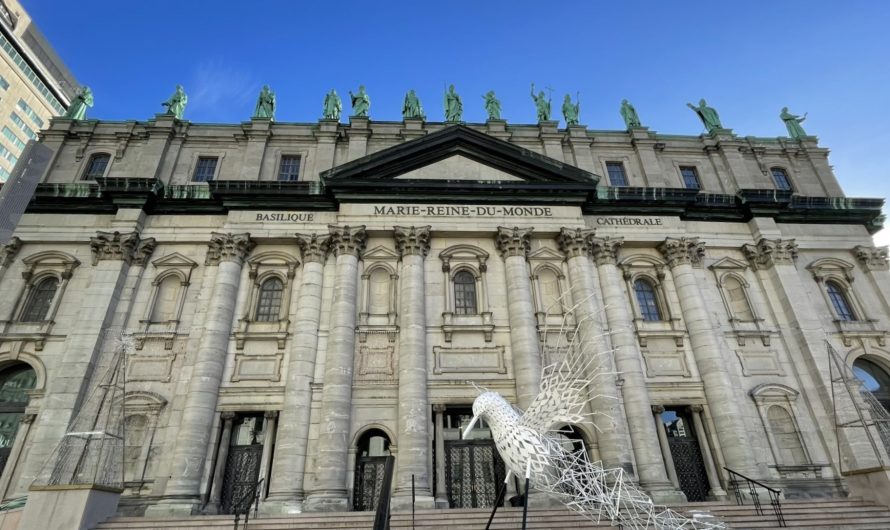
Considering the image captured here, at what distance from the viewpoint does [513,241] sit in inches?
864

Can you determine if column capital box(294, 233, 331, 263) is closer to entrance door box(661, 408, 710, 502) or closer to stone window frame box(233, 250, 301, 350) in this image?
stone window frame box(233, 250, 301, 350)

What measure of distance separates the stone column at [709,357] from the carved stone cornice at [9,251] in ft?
99.5

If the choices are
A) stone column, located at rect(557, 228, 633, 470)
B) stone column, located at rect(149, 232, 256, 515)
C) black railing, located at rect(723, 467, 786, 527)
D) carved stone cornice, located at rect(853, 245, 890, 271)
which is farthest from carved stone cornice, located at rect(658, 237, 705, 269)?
stone column, located at rect(149, 232, 256, 515)

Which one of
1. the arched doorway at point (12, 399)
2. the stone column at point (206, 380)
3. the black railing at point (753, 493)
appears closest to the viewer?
the black railing at point (753, 493)

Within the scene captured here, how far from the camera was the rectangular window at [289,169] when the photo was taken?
24578 mm

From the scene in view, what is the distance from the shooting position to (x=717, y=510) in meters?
14.8

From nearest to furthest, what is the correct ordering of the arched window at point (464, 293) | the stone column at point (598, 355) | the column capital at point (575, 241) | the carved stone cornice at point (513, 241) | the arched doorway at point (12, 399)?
the stone column at point (598, 355)
the arched doorway at point (12, 399)
the arched window at point (464, 293)
the carved stone cornice at point (513, 241)
the column capital at point (575, 241)

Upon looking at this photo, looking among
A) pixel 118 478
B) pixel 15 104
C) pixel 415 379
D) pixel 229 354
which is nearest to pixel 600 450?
pixel 415 379

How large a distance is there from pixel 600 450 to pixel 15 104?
93670 mm

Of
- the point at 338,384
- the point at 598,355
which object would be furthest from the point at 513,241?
the point at 338,384

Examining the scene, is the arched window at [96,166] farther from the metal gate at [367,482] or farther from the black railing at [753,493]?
the black railing at [753,493]

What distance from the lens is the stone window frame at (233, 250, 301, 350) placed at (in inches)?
780

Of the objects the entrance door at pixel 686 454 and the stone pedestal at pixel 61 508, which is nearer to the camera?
the stone pedestal at pixel 61 508

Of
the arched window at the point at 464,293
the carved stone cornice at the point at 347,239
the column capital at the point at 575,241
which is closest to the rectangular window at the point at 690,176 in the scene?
the column capital at the point at 575,241
